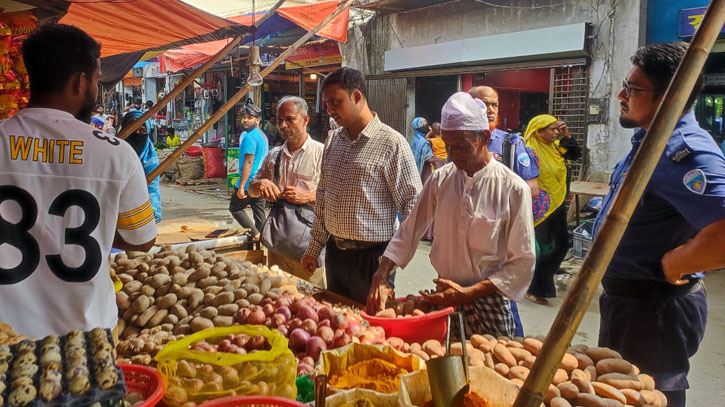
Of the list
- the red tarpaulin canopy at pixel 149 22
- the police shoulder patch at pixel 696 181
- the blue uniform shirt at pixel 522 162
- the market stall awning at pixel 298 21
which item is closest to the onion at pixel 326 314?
the police shoulder patch at pixel 696 181

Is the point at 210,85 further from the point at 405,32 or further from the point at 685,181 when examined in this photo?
the point at 685,181

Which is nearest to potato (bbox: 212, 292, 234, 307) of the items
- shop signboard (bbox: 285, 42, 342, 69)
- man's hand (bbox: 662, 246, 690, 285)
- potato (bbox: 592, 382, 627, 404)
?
potato (bbox: 592, 382, 627, 404)

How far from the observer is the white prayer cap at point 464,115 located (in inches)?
95.2

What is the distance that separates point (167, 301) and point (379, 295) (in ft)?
3.76

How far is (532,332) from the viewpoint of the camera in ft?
15.5

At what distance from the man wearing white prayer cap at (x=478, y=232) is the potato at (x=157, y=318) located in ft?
3.56

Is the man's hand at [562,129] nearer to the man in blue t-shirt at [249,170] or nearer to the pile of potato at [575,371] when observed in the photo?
the man in blue t-shirt at [249,170]

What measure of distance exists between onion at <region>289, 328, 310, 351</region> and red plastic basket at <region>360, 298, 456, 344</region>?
34cm

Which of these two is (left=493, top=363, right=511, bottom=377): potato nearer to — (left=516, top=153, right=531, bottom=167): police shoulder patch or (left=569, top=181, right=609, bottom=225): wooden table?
(left=516, top=153, right=531, bottom=167): police shoulder patch

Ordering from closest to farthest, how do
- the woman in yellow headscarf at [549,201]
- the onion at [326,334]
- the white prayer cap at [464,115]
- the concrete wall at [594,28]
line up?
the onion at [326,334] → the white prayer cap at [464,115] → the woman in yellow headscarf at [549,201] → the concrete wall at [594,28]

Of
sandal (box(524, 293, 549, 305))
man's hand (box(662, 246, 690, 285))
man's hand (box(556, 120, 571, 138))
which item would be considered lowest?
sandal (box(524, 293, 549, 305))

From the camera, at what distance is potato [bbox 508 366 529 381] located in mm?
1936

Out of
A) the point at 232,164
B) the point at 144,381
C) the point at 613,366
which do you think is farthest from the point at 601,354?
the point at 232,164

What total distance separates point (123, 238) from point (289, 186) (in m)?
2.42
